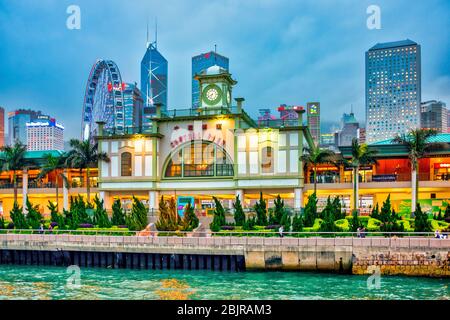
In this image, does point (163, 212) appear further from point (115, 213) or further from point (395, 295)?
point (395, 295)

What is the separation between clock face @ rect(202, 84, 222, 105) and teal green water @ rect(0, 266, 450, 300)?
32.7 meters

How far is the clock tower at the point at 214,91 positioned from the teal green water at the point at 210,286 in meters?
32.2

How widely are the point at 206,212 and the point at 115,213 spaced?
1206cm

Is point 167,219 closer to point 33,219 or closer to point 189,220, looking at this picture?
point 189,220

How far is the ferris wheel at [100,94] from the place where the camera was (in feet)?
336

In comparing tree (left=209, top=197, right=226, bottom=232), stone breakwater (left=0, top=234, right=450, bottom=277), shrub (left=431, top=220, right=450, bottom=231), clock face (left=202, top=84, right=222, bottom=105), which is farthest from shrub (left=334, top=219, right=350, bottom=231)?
clock face (left=202, top=84, right=222, bottom=105)

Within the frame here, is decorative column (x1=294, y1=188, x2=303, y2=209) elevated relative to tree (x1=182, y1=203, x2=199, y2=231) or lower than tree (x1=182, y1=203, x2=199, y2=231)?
elevated

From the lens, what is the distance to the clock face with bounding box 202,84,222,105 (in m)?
67.8

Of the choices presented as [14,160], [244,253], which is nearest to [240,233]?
[244,253]

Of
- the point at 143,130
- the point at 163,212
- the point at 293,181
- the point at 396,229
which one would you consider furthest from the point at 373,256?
the point at 143,130

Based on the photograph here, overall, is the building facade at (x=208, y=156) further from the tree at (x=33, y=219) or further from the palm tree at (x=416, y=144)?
the tree at (x=33, y=219)

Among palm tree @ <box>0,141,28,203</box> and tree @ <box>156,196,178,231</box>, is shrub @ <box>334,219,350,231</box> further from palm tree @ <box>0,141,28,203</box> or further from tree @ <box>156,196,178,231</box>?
palm tree @ <box>0,141,28,203</box>

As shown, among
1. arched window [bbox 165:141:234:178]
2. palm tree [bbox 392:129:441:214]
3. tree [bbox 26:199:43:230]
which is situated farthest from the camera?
arched window [bbox 165:141:234:178]
